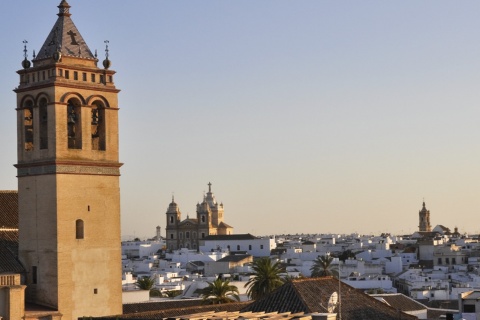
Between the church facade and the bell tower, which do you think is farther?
the bell tower

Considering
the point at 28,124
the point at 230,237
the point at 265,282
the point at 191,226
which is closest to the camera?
the point at 28,124

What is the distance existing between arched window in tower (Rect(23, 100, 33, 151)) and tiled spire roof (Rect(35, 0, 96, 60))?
1.55 meters

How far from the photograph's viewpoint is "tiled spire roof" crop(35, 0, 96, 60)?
3045 centimetres

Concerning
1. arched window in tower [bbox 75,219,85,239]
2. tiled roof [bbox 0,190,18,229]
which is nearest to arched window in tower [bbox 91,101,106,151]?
arched window in tower [bbox 75,219,85,239]

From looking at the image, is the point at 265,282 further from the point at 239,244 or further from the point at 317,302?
the point at 239,244

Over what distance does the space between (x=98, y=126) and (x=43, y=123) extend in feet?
6.05

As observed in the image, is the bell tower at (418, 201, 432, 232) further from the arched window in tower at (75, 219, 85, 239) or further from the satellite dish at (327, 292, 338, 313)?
the satellite dish at (327, 292, 338, 313)

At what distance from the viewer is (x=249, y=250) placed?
126938 millimetres

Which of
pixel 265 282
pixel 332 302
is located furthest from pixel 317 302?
pixel 265 282

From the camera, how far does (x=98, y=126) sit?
31188 millimetres

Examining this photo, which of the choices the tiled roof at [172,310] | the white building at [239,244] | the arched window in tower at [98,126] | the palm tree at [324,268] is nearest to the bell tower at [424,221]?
the white building at [239,244]

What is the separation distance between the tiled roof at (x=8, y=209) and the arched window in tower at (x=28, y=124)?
3.26 metres

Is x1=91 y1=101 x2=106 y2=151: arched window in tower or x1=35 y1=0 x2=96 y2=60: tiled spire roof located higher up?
x1=35 y1=0 x2=96 y2=60: tiled spire roof

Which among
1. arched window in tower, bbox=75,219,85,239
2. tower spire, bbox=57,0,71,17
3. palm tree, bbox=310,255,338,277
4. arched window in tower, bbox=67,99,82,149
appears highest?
tower spire, bbox=57,0,71,17
